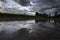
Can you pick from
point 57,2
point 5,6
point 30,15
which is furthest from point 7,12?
point 57,2

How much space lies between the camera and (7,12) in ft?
105

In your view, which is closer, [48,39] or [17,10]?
[48,39]

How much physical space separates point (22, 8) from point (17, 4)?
2.39 metres

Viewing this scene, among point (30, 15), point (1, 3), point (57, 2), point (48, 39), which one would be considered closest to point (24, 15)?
point (30, 15)

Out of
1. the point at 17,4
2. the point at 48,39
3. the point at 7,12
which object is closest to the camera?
the point at 48,39

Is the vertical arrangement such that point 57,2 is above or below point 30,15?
above

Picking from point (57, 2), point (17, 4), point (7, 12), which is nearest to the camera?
point (57, 2)

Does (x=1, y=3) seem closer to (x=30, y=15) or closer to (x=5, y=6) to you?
(x=5, y=6)

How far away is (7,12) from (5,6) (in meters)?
2.14

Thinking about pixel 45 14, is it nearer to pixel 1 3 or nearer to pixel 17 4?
pixel 17 4

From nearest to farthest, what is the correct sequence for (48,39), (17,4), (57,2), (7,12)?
(48,39) → (57,2) → (17,4) → (7,12)

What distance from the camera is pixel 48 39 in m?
9.32

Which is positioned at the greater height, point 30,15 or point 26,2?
point 26,2

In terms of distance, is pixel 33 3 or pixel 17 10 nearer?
pixel 33 3
